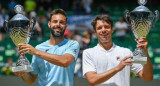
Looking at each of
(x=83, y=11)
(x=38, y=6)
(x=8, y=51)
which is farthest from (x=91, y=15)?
(x=8, y=51)

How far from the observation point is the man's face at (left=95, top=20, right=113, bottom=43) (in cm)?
491

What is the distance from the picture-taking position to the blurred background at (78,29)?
13.0 metres

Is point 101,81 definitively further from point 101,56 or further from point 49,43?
point 49,43

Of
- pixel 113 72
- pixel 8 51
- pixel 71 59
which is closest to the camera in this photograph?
pixel 113 72

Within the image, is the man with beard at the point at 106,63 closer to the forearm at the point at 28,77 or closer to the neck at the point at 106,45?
the neck at the point at 106,45

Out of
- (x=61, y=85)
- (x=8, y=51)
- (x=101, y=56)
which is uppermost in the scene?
(x=101, y=56)

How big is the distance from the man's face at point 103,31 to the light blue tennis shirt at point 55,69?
537 mm

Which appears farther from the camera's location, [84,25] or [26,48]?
[84,25]

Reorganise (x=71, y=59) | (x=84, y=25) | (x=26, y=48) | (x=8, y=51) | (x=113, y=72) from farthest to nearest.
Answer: (x=84, y=25) → (x=8, y=51) → (x=71, y=59) → (x=26, y=48) → (x=113, y=72)

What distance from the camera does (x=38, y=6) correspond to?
59.3ft

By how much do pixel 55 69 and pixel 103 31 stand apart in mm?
781

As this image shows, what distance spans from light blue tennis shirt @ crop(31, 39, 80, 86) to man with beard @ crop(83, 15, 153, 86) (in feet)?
1.13

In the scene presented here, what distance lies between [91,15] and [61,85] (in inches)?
460

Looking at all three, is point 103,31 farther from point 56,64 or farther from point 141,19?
point 56,64
